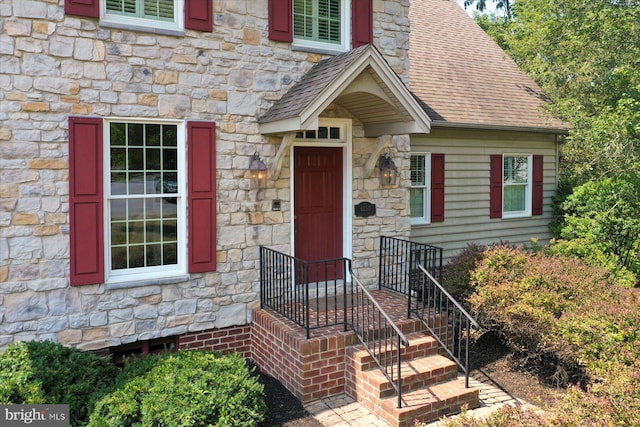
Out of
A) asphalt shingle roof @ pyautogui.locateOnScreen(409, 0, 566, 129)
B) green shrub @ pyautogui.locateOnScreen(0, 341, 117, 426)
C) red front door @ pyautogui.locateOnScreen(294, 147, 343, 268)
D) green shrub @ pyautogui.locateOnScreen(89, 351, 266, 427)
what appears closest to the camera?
green shrub @ pyautogui.locateOnScreen(89, 351, 266, 427)

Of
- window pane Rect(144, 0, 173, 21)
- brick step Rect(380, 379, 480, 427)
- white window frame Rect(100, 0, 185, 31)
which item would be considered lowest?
brick step Rect(380, 379, 480, 427)

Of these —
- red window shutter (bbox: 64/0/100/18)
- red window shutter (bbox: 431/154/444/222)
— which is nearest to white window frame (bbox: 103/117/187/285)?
red window shutter (bbox: 64/0/100/18)

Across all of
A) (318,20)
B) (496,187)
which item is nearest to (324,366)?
(318,20)

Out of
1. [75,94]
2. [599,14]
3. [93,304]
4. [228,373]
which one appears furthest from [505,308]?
[599,14]

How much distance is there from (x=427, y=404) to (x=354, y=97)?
378 cm

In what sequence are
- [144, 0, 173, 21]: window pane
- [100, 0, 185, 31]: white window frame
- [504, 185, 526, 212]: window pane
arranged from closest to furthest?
1. [100, 0, 185, 31]: white window frame
2. [144, 0, 173, 21]: window pane
3. [504, 185, 526, 212]: window pane

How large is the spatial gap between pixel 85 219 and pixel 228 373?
230 centimetres

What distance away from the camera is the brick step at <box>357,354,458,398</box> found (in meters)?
5.30

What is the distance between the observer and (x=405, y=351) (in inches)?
231

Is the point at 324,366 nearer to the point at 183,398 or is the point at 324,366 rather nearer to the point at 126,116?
the point at 183,398

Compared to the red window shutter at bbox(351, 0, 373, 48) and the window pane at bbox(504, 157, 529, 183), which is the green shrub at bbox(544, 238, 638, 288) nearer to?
the window pane at bbox(504, 157, 529, 183)

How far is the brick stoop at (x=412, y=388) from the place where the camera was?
512 centimetres

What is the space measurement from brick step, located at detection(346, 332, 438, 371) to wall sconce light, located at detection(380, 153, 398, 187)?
2.33 m

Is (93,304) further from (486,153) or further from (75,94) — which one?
(486,153)
